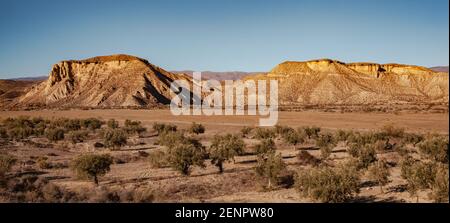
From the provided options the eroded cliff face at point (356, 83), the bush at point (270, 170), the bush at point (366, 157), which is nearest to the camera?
the bush at point (270, 170)

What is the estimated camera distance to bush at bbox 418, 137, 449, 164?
23422 mm

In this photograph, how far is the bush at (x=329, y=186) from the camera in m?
14.6

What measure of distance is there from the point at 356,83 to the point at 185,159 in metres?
110

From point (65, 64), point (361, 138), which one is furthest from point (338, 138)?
point (65, 64)

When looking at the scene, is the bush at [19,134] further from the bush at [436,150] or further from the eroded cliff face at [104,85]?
the eroded cliff face at [104,85]

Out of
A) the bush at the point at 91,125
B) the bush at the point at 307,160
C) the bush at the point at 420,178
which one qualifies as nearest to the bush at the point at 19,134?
the bush at the point at 91,125

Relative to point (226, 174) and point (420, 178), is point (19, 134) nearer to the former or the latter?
point (226, 174)

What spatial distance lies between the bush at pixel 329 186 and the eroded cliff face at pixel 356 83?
97.3 meters

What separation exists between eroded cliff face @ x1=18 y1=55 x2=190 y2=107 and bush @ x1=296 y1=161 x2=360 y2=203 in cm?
9527

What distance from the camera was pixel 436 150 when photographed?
2444 cm

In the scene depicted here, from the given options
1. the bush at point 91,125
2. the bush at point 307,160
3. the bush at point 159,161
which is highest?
the bush at point 159,161

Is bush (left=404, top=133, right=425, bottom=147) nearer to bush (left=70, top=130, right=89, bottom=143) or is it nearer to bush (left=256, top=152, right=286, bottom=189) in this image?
bush (left=256, top=152, right=286, bottom=189)
